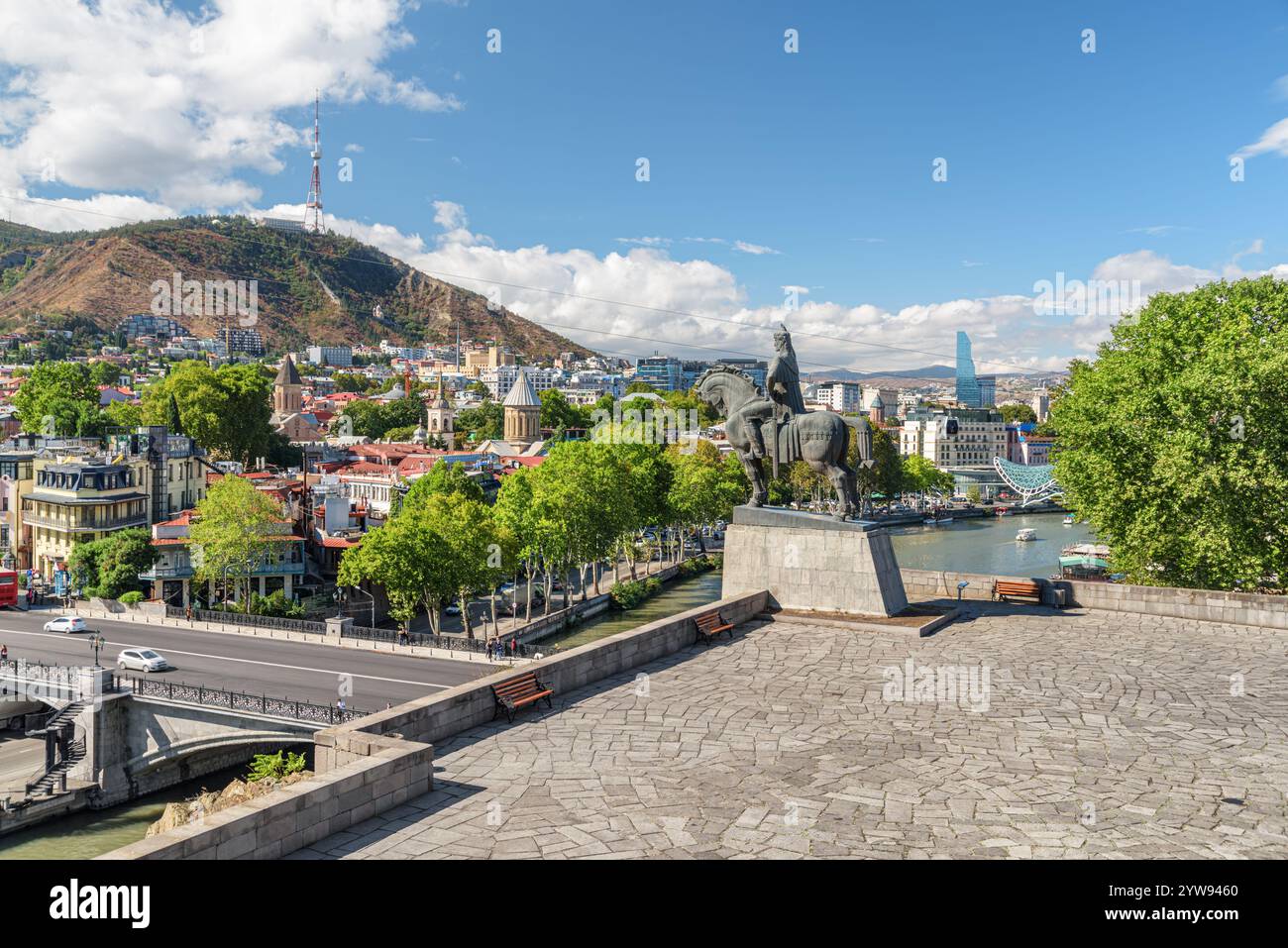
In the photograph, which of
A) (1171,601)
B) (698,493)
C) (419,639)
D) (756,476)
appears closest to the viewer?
(1171,601)

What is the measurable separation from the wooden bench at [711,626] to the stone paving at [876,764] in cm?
83

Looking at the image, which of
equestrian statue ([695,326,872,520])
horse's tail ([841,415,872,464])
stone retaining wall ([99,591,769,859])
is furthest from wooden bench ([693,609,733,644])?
horse's tail ([841,415,872,464])

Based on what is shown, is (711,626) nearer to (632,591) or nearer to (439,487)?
(632,591)

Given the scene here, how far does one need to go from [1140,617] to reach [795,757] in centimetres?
1209

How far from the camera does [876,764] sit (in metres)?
9.19

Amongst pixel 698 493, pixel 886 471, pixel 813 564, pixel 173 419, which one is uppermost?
pixel 173 419

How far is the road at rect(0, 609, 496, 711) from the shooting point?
26375 mm

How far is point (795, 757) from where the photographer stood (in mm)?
9344

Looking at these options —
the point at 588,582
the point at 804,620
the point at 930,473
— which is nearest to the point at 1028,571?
the point at 588,582

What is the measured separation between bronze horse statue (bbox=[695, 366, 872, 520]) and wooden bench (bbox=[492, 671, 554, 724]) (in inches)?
327

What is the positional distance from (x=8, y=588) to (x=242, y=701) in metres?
23.1

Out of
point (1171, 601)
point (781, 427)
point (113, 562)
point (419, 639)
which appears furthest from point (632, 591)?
point (1171, 601)

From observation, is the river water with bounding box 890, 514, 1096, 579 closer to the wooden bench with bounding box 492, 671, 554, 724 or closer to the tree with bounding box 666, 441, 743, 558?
the tree with bounding box 666, 441, 743, 558

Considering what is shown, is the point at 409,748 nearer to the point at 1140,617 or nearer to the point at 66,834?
the point at 1140,617
